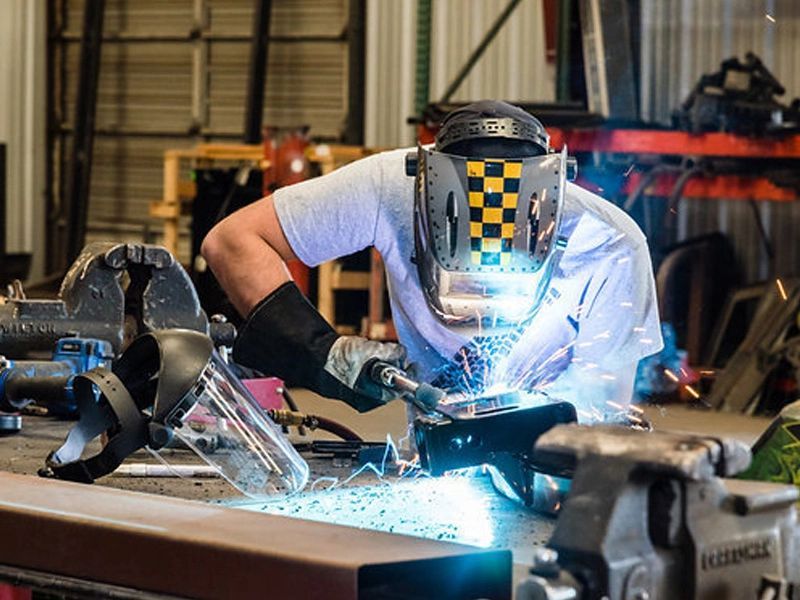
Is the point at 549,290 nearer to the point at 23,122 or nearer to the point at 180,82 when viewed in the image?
the point at 180,82

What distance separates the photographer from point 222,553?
208cm

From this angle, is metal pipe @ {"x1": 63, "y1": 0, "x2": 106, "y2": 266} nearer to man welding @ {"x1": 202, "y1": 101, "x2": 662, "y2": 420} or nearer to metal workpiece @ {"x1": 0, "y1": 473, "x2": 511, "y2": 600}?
man welding @ {"x1": 202, "y1": 101, "x2": 662, "y2": 420}

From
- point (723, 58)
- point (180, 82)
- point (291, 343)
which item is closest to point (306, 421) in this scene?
point (291, 343)

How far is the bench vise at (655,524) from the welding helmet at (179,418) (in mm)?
850

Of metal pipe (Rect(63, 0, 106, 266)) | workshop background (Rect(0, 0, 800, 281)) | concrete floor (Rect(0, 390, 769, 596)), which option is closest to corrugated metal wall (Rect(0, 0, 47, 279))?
workshop background (Rect(0, 0, 800, 281))

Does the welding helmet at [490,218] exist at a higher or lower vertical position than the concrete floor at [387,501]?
higher

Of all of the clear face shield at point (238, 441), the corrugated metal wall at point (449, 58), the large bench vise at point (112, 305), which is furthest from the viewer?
the corrugated metal wall at point (449, 58)

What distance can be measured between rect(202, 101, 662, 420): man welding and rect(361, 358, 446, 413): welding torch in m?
0.03

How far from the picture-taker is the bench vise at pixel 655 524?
1887 millimetres

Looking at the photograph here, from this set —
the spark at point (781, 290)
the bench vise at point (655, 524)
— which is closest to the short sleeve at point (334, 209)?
the bench vise at point (655, 524)

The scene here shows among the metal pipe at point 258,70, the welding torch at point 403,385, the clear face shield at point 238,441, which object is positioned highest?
the metal pipe at point 258,70

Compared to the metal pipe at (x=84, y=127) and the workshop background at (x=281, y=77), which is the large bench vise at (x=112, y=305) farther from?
the metal pipe at (x=84, y=127)

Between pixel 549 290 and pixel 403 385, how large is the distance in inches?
20.2

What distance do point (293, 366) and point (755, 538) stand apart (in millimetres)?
1264
